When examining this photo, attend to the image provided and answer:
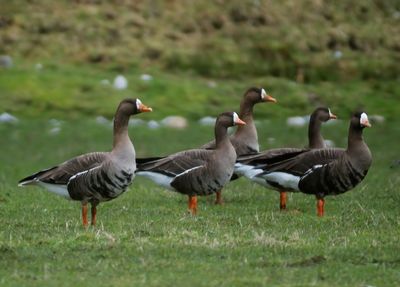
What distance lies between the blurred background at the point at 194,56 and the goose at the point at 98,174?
1814 centimetres

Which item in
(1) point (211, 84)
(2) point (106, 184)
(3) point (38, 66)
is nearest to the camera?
(2) point (106, 184)

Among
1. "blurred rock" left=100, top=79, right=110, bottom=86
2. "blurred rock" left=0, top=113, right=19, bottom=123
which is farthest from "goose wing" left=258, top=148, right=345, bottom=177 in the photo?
"blurred rock" left=100, top=79, right=110, bottom=86

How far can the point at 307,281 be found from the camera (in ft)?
34.6

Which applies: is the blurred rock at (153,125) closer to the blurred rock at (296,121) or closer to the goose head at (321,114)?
the blurred rock at (296,121)

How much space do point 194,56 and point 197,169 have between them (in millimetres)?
23554

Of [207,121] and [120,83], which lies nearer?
[207,121]

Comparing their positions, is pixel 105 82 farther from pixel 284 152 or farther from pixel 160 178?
pixel 160 178

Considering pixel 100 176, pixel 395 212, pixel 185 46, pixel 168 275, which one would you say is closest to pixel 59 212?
pixel 100 176

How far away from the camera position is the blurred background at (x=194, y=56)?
3484 cm

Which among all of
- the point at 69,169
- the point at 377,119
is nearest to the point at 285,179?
the point at 69,169

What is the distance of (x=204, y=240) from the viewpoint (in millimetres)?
12508

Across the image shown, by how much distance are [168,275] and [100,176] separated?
150 inches

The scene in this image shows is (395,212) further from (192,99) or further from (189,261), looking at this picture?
(192,99)

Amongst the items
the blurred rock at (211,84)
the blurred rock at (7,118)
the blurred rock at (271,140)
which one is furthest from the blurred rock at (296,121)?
the blurred rock at (7,118)
